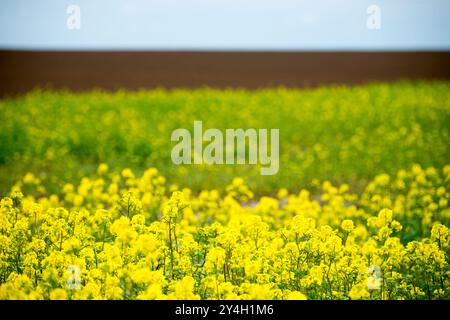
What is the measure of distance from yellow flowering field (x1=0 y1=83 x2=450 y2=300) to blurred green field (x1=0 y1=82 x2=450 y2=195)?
40 millimetres

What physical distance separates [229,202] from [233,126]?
19.6ft

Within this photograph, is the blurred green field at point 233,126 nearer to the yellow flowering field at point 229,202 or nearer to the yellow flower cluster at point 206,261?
the yellow flowering field at point 229,202

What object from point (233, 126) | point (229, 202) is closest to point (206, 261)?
point (229, 202)

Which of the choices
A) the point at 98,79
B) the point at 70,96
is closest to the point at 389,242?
the point at 70,96

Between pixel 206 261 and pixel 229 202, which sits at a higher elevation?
pixel 229 202

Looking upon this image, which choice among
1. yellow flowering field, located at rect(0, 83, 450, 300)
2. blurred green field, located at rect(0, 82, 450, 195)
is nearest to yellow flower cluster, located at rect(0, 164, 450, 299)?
yellow flowering field, located at rect(0, 83, 450, 300)

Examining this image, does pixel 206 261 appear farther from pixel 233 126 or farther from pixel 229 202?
pixel 233 126

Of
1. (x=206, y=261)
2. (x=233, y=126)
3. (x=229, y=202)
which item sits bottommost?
(x=206, y=261)

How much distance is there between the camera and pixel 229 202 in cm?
498

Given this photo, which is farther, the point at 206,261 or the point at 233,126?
the point at 233,126

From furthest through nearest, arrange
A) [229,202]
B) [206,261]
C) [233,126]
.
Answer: [233,126] → [229,202] → [206,261]

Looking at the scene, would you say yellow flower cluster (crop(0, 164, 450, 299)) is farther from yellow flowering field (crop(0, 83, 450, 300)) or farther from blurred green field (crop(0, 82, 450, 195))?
blurred green field (crop(0, 82, 450, 195))

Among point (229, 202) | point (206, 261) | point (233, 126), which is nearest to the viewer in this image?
point (206, 261)
